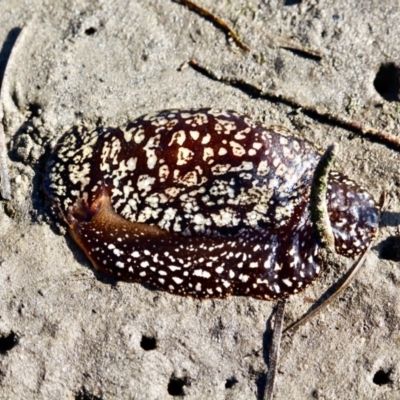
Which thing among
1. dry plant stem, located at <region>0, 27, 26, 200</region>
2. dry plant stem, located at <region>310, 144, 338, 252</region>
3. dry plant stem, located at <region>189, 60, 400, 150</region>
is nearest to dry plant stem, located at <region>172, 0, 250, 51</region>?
dry plant stem, located at <region>189, 60, 400, 150</region>

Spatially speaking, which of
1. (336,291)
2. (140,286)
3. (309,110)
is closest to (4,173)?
(140,286)

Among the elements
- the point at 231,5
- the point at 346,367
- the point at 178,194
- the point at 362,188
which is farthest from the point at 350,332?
the point at 231,5

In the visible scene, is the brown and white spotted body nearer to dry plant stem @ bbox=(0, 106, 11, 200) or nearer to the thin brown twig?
the thin brown twig

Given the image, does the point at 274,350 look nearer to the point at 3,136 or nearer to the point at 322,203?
the point at 322,203

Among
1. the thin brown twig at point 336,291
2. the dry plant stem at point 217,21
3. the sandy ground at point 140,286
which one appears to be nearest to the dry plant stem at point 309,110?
the sandy ground at point 140,286

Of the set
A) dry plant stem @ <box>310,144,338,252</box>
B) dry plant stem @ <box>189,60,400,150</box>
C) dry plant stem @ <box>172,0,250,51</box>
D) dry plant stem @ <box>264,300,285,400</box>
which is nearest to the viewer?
dry plant stem @ <box>310,144,338,252</box>
